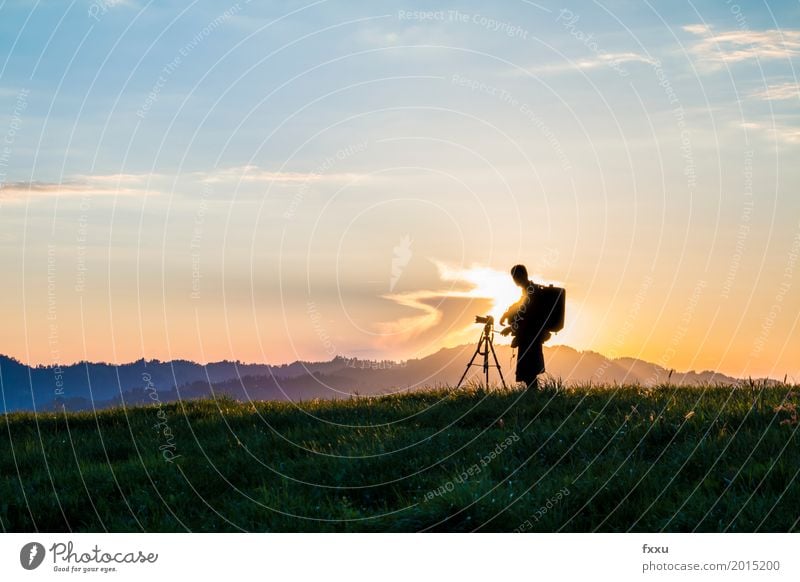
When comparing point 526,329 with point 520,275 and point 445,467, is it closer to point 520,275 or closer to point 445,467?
point 520,275

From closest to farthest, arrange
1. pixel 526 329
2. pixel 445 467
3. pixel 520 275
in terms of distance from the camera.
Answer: pixel 445 467 < pixel 520 275 < pixel 526 329

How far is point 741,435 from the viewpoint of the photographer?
10852mm

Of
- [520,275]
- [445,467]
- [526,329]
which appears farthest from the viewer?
[526,329]

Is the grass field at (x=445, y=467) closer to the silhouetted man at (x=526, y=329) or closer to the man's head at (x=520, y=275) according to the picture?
the silhouetted man at (x=526, y=329)

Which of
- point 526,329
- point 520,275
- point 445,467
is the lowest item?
point 445,467

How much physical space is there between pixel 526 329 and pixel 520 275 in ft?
3.50

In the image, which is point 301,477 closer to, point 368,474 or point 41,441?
point 368,474

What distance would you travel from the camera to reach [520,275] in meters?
16.7

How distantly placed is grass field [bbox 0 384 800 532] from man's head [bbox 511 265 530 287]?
91.4 inches

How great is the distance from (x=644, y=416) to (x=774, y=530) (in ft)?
12.3

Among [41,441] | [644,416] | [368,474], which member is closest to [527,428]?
[644,416]

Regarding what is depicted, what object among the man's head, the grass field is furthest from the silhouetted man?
the grass field

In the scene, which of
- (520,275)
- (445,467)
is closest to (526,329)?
(520,275)

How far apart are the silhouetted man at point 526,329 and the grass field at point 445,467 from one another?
1.61 m
